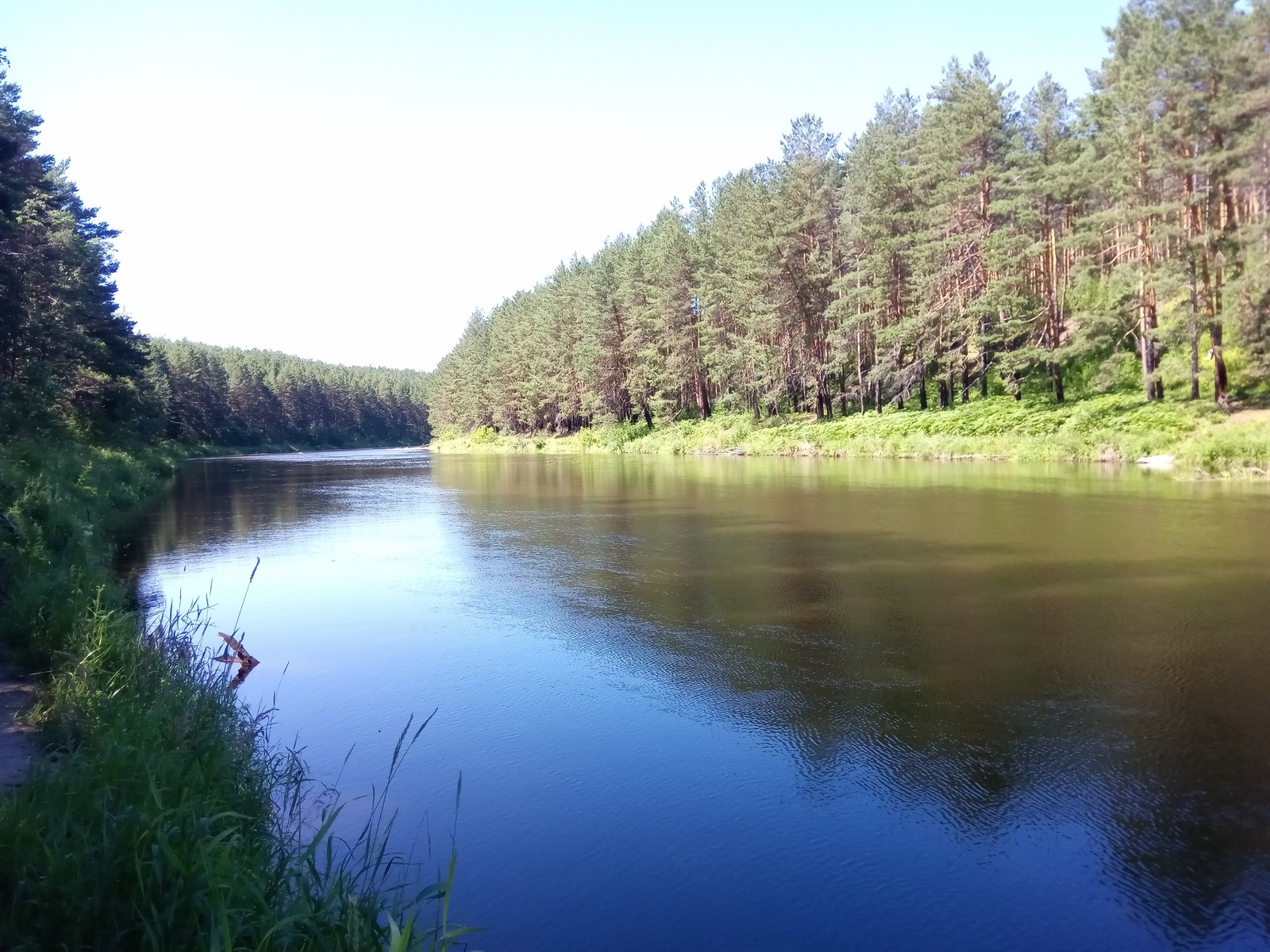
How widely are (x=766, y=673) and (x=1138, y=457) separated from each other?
24.9 metres

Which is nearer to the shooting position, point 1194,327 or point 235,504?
point 235,504

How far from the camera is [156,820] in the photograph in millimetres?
3578

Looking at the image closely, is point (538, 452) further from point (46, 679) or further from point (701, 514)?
point (46, 679)

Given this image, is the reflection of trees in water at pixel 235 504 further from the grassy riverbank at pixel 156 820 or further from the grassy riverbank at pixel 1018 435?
the grassy riverbank at pixel 1018 435

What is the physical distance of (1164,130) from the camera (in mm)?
28531

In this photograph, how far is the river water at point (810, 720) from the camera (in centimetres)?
459

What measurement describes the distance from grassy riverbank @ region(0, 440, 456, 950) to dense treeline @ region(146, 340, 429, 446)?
6793 cm

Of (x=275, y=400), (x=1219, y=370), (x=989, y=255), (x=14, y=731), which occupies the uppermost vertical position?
(x=275, y=400)

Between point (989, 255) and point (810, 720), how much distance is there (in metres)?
36.7

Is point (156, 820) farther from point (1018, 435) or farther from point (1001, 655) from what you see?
point (1018, 435)

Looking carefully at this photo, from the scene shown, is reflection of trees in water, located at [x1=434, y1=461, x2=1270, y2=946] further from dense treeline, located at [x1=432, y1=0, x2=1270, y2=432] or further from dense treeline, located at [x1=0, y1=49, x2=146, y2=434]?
dense treeline, located at [x1=432, y1=0, x2=1270, y2=432]

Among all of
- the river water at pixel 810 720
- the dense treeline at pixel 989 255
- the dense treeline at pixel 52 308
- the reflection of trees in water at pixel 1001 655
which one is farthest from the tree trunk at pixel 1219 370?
the dense treeline at pixel 52 308

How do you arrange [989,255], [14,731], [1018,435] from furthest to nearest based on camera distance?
[989,255], [1018,435], [14,731]

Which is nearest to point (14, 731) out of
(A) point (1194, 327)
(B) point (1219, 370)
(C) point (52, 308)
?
(C) point (52, 308)
